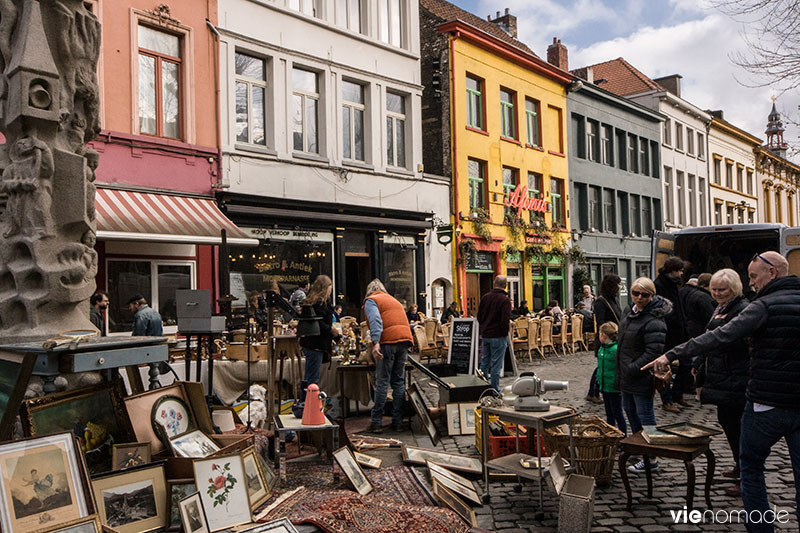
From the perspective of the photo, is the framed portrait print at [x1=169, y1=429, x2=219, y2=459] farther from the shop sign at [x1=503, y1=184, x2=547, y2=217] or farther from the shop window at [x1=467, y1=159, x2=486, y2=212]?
the shop sign at [x1=503, y1=184, x2=547, y2=217]

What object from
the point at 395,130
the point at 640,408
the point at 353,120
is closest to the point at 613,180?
the point at 395,130

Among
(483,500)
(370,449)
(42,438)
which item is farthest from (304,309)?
(42,438)

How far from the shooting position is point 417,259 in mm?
20656

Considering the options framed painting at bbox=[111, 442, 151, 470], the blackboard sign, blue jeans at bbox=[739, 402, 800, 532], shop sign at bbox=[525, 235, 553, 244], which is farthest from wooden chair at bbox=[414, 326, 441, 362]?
shop sign at bbox=[525, 235, 553, 244]

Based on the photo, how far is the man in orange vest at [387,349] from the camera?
8.36 metres

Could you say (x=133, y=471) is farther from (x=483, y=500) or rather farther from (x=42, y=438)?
(x=483, y=500)

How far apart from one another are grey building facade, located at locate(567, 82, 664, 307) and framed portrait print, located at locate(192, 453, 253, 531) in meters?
24.5

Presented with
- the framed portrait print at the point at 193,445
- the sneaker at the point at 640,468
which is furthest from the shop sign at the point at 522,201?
the framed portrait print at the point at 193,445

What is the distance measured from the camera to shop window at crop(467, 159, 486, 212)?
76.1 ft

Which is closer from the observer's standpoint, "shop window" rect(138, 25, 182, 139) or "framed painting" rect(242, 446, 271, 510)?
"framed painting" rect(242, 446, 271, 510)

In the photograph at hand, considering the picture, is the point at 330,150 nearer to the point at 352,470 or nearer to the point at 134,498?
the point at 352,470

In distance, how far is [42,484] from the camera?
3.79 metres

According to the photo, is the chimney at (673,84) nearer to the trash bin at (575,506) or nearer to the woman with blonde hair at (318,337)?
the woman with blonde hair at (318,337)

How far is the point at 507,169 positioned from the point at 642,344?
19384 mm
